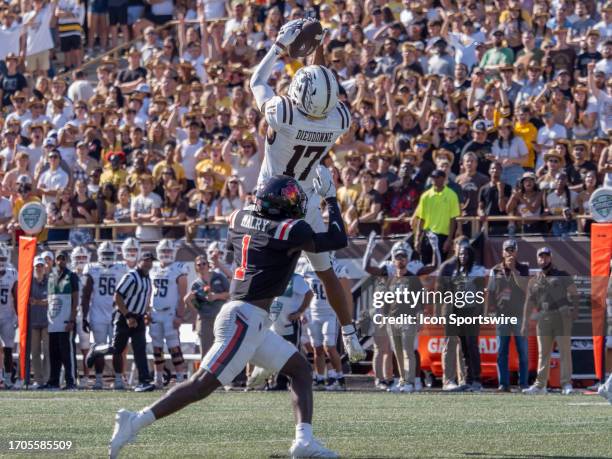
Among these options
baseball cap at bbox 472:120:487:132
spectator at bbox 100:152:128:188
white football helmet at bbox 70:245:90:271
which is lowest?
white football helmet at bbox 70:245:90:271

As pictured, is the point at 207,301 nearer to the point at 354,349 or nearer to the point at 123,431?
the point at 354,349

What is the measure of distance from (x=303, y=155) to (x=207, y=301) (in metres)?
7.79

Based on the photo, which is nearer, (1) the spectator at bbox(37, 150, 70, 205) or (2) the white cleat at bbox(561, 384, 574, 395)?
(2) the white cleat at bbox(561, 384, 574, 395)

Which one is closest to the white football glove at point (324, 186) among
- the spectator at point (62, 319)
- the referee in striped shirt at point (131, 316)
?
the referee in striped shirt at point (131, 316)

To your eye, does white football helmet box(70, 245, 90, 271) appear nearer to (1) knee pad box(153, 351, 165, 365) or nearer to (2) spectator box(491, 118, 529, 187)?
(1) knee pad box(153, 351, 165, 365)

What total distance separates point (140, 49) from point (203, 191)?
7222 millimetres

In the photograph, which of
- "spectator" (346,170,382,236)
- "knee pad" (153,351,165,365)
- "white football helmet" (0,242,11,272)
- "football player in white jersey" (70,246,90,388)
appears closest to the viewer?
"knee pad" (153,351,165,365)

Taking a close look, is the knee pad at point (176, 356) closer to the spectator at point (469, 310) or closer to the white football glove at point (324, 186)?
the spectator at point (469, 310)

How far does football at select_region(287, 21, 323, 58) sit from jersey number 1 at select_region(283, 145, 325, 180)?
0.66 metres

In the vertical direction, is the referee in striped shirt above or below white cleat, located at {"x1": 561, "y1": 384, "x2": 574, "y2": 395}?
above

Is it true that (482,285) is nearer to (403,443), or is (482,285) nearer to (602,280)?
(602,280)

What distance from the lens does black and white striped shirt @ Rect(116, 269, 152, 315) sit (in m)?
16.9

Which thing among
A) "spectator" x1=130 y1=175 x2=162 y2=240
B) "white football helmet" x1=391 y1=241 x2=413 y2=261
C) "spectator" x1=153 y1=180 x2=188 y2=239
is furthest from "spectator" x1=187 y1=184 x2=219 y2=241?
"white football helmet" x1=391 y1=241 x2=413 y2=261

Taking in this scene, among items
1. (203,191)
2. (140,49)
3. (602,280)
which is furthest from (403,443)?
(140,49)
